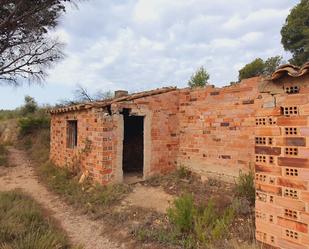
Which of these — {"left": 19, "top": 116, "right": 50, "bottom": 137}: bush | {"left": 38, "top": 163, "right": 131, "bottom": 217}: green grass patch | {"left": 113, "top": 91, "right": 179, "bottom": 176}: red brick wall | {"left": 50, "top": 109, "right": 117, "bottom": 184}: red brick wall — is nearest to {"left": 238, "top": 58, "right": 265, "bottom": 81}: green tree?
{"left": 113, "top": 91, "right": 179, "bottom": 176}: red brick wall

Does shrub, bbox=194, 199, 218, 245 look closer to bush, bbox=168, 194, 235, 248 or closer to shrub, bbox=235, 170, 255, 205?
bush, bbox=168, 194, 235, 248

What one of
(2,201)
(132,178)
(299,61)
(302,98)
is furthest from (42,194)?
(299,61)

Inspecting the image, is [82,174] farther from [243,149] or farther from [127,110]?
[243,149]

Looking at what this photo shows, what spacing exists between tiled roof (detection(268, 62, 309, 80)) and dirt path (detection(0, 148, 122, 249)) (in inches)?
147

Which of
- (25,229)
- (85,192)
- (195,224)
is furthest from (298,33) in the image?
(25,229)

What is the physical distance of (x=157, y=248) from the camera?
4820 mm

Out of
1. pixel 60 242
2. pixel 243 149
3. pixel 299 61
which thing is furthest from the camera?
pixel 299 61

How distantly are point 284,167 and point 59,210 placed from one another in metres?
5.49

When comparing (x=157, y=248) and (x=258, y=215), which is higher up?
(x=258, y=215)

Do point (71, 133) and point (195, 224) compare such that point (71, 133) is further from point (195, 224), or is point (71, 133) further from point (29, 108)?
point (29, 108)

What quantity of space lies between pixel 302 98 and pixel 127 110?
19.9ft

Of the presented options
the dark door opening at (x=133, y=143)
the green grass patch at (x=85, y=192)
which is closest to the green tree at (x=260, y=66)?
the dark door opening at (x=133, y=143)

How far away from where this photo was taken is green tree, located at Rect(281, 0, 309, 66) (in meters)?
16.3

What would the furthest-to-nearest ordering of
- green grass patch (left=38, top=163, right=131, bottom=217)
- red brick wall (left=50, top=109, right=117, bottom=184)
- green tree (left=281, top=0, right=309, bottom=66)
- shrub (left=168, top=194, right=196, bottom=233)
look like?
green tree (left=281, top=0, right=309, bottom=66) → red brick wall (left=50, top=109, right=117, bottom=184) → green grass patch (left=38, top=163, right=131, bottom=217) → shrub (left=168, top=194, right=196, bottom=233)
